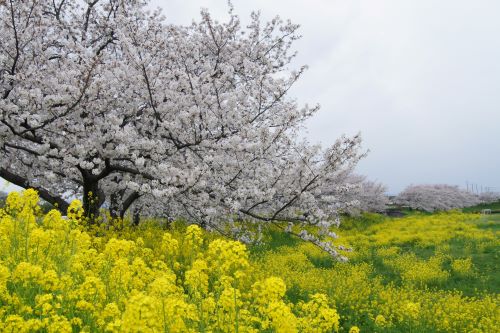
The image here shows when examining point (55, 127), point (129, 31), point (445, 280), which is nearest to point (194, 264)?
point (55, 127)

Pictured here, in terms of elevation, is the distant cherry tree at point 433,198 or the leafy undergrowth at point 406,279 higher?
the distant cherry tree at point 433,198

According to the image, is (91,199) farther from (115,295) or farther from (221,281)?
(221,281)

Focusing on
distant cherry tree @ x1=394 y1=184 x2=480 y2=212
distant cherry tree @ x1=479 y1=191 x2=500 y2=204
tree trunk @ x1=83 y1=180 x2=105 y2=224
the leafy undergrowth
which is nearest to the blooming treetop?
tree trunk @ x1=83 y1=180 x2=105 y2=224

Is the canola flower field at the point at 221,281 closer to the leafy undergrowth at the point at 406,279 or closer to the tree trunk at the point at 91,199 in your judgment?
the leafy undergrowth at the point at 406,279

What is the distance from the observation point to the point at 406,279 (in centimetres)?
1509

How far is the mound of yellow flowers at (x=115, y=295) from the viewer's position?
4121 mm

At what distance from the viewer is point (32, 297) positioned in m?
5.45

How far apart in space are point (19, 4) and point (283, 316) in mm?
10725

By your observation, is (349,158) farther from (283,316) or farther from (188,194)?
(283,316)

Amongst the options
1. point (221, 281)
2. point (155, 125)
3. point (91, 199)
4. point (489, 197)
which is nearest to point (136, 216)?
point (91, 199)

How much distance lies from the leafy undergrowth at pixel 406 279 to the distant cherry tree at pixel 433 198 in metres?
26.1

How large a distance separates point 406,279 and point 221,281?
11.8m

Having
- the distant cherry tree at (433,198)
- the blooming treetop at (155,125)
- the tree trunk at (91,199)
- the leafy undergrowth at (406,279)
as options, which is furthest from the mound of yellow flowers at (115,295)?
the distant cherry tree at (433,198)

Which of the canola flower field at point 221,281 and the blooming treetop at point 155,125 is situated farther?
the blooming treetop at point 155,125
